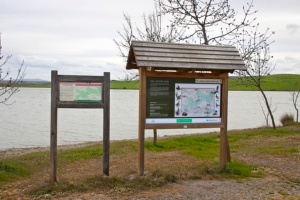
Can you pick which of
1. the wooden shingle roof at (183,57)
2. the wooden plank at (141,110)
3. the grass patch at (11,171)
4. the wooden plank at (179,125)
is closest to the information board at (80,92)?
the wooden plank at (141,110)

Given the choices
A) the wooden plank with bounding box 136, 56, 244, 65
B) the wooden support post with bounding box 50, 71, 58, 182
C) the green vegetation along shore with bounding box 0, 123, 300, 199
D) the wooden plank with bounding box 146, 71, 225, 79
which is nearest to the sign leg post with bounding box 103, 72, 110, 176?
the green vegetation along shore with bounding box 0, 123, 300, 199

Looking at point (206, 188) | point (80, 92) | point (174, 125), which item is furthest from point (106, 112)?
point (206, 188)

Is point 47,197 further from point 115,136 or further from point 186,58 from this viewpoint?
point 115,136

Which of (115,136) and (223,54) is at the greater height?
(223,54)

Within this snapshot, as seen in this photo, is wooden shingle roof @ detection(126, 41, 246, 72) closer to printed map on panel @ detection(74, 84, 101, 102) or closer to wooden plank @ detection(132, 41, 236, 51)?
wooden plank @ detection(132, 41, 236, 51)

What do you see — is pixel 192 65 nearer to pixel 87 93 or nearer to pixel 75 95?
pixel 87 93

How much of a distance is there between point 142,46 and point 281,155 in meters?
6.56

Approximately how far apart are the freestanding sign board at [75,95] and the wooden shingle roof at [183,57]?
3.32 ft

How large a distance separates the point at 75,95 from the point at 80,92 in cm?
13

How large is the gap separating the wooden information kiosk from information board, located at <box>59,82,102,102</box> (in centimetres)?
103

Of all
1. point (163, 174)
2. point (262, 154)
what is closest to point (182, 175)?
point (163, 174)

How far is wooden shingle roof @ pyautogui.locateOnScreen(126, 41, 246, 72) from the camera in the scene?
8992mm

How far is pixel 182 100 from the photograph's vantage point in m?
9.41

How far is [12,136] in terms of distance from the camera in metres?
26.3
